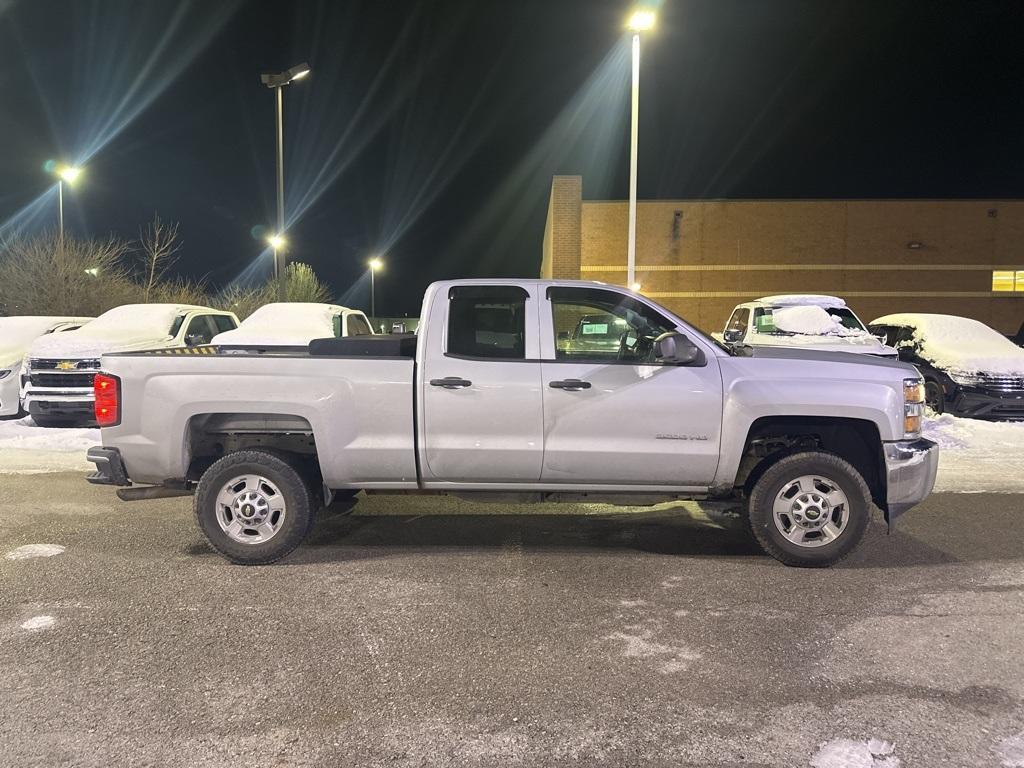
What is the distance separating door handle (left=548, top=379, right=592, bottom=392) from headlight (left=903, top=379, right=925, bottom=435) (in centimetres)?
217

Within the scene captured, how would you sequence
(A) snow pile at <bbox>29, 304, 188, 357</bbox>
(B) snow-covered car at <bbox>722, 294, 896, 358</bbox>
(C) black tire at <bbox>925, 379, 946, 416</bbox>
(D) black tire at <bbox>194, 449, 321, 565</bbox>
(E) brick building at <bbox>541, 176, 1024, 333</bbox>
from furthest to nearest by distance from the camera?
(E) brick building at <bbox>541, 176, 1024, 333</bbox> < (B) snow-covered car at <bbox>722, 294, 896, 358</bbox> < (C) black tire at <bbox>925, 379, 946, 416</bbox> < (A) snow pile at <bbox>29, 304, 188, 357</bbox> < (D) black tire at <bbox>194, 449, 321, 565</bbox>

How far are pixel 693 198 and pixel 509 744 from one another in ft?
97.8

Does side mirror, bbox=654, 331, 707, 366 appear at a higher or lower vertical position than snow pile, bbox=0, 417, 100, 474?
higher

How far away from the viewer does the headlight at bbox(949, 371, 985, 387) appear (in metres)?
10.9

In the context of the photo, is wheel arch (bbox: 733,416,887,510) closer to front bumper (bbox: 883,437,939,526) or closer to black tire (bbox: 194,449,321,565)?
front bumper (bbox: 883,437,939,526)

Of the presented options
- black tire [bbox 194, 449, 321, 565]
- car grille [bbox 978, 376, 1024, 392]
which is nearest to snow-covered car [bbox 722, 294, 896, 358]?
car grille [bbox 978, 376, 1024, 392]

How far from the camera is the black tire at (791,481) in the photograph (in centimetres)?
483

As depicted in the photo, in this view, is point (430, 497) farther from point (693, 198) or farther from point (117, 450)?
point (693, 198)

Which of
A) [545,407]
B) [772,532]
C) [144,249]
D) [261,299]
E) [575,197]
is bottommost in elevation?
[772,532]

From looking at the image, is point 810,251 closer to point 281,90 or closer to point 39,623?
point 281,90

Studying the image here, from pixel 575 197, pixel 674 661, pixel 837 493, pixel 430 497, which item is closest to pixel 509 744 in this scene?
pixel 674 661

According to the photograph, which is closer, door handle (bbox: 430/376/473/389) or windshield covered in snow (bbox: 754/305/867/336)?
door handle (bbox: 430/376/473/389)

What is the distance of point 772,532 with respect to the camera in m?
4.93

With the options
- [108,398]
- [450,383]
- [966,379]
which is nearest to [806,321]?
[966,379]
